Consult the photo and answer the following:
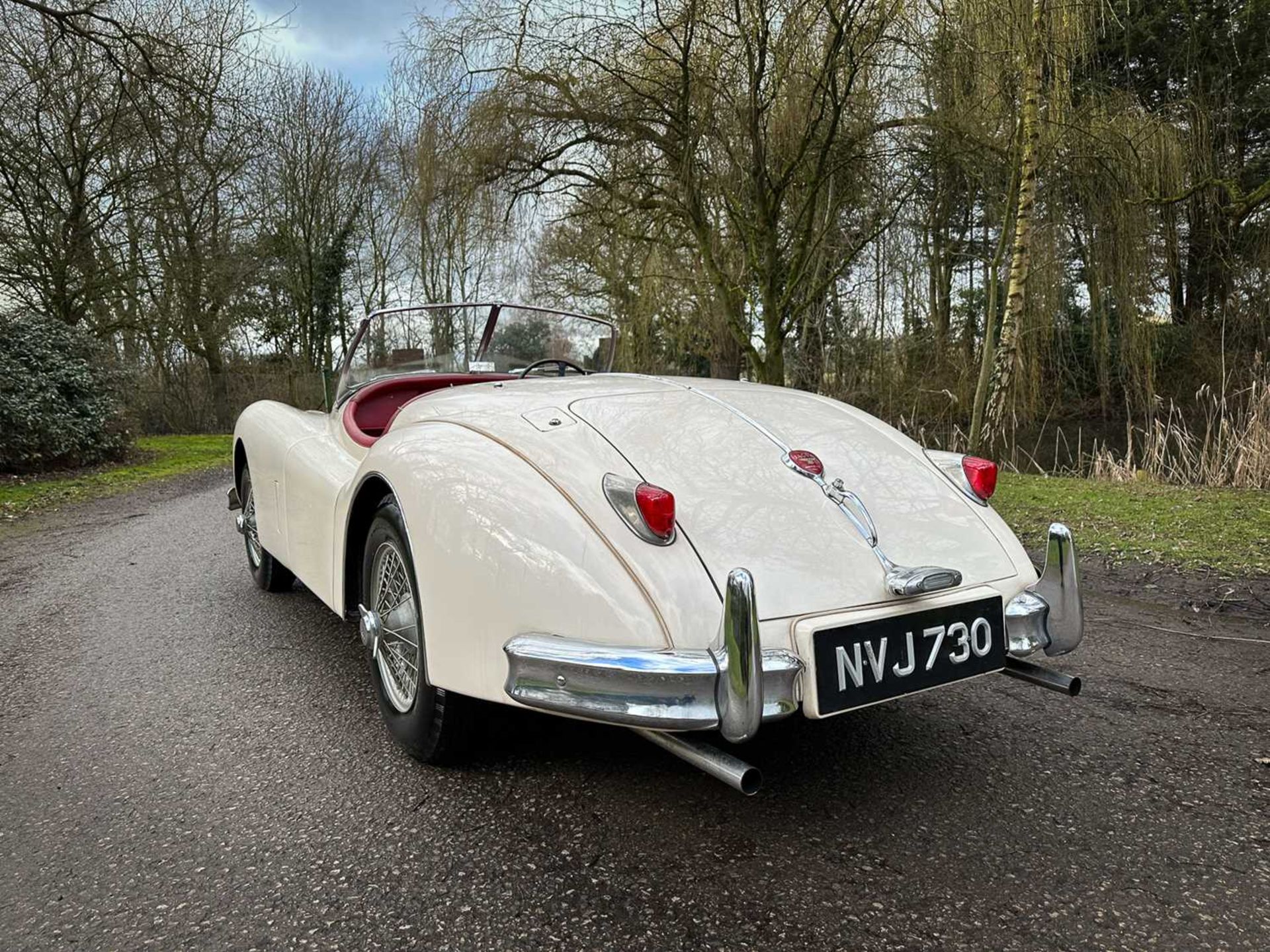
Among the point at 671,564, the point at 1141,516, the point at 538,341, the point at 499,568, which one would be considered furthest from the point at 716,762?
the point at 1141,516

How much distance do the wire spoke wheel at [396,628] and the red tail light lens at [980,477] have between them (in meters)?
1.54

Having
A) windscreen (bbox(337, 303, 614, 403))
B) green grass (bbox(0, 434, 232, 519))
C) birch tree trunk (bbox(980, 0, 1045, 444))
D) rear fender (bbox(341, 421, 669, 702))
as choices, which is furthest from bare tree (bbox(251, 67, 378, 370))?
rear fender (bbox(341, 421, 669, 702))

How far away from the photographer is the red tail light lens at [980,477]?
225 centimetres

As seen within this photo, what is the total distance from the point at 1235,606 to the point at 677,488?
288cm

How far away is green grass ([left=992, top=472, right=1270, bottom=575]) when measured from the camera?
405 cm

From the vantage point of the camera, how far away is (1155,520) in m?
4.82

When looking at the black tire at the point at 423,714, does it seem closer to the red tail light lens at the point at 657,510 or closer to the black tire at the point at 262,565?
the red tail light lens at the point at 657,510

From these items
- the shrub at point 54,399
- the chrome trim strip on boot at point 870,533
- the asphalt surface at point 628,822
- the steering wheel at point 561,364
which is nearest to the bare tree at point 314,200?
the shrub at point 54,399

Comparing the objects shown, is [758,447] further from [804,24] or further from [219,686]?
[804,24]

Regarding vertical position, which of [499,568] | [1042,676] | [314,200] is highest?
[314,200]

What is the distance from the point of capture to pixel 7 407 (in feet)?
29.0

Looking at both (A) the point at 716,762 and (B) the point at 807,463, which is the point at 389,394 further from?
(A) the point at 716,762

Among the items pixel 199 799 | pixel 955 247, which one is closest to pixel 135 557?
pixel 199 799

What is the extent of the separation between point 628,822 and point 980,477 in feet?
4.32
